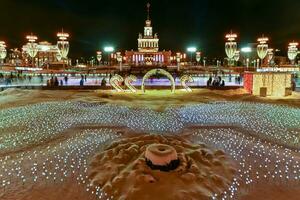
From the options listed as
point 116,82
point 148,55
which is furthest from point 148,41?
point 116,82

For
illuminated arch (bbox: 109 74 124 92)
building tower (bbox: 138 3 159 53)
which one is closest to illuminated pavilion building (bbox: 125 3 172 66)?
building tower (bbox: 138 3 159 53)

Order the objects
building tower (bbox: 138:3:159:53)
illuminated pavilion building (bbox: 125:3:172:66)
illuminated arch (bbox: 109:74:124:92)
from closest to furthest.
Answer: illuminated arch (bbox: 109:74:124:92) < illuminated pavilion building (bbox: 125:3:172:66) < building tower (bbox: 138:3:159:53)

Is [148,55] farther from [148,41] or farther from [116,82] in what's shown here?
[116,82]

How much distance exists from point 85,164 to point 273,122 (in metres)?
8.36

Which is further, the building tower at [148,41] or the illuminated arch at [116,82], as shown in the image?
the building tower at [148,41]

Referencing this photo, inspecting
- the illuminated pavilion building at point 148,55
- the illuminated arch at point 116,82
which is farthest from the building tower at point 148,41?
the illuminated arch at point 116,82

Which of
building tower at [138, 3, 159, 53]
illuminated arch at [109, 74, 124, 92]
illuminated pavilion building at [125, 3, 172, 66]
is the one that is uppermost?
building tower at [138, 3, 159, 53]

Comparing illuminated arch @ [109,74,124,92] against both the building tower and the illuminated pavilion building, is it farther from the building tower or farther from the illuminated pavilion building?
the building tower

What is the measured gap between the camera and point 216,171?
765 cm

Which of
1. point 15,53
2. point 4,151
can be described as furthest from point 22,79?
point 15,53

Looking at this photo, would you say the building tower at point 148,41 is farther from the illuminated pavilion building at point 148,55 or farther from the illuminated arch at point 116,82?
the illuminated arch at point 116,82

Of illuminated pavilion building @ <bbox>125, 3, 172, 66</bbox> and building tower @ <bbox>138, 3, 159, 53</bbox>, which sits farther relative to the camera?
building tower @ <bbox>138, 3, 159, 53</bbox>

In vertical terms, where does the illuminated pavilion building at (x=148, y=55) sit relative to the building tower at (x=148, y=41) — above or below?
below

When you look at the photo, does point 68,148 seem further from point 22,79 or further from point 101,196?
point 22,79
